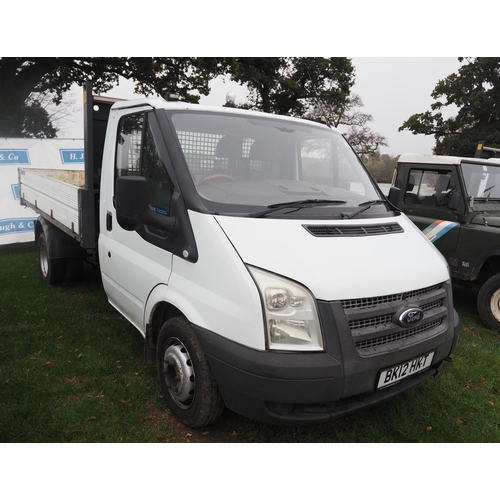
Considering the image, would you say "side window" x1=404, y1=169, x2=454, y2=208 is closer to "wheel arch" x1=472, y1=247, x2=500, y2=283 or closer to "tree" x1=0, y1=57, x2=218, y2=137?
"wheel arch" x1=472, y1=247, x2=500, y2=283

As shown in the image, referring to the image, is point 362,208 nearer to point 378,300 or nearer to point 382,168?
point 378,300

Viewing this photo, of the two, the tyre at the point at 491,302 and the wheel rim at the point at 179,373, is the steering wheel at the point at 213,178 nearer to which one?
the wheel rim at the point at 179,373

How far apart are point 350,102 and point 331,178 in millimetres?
30156

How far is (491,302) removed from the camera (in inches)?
207

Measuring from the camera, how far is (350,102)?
30.9m

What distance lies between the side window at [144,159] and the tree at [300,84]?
23.1m

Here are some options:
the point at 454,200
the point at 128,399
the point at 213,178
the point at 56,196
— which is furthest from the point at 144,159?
the point at 454,200

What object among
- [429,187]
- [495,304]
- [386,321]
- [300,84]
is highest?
[300,84]

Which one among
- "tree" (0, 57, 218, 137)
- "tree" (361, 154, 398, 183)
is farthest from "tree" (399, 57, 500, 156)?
"tree" (0, 57, 218, 137)

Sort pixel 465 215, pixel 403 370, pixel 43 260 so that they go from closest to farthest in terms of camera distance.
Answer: pixel 403 370 → pixel 465 215 → pixel 43 260

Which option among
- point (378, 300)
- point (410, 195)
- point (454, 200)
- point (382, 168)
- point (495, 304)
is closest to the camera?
point (378, 300)

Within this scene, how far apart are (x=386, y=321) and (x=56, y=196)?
183 inches

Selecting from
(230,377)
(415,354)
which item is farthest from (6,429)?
(415,354)

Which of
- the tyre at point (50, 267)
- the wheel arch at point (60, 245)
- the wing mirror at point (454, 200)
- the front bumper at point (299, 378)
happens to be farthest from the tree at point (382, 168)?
the tyre at point (50, 267)
